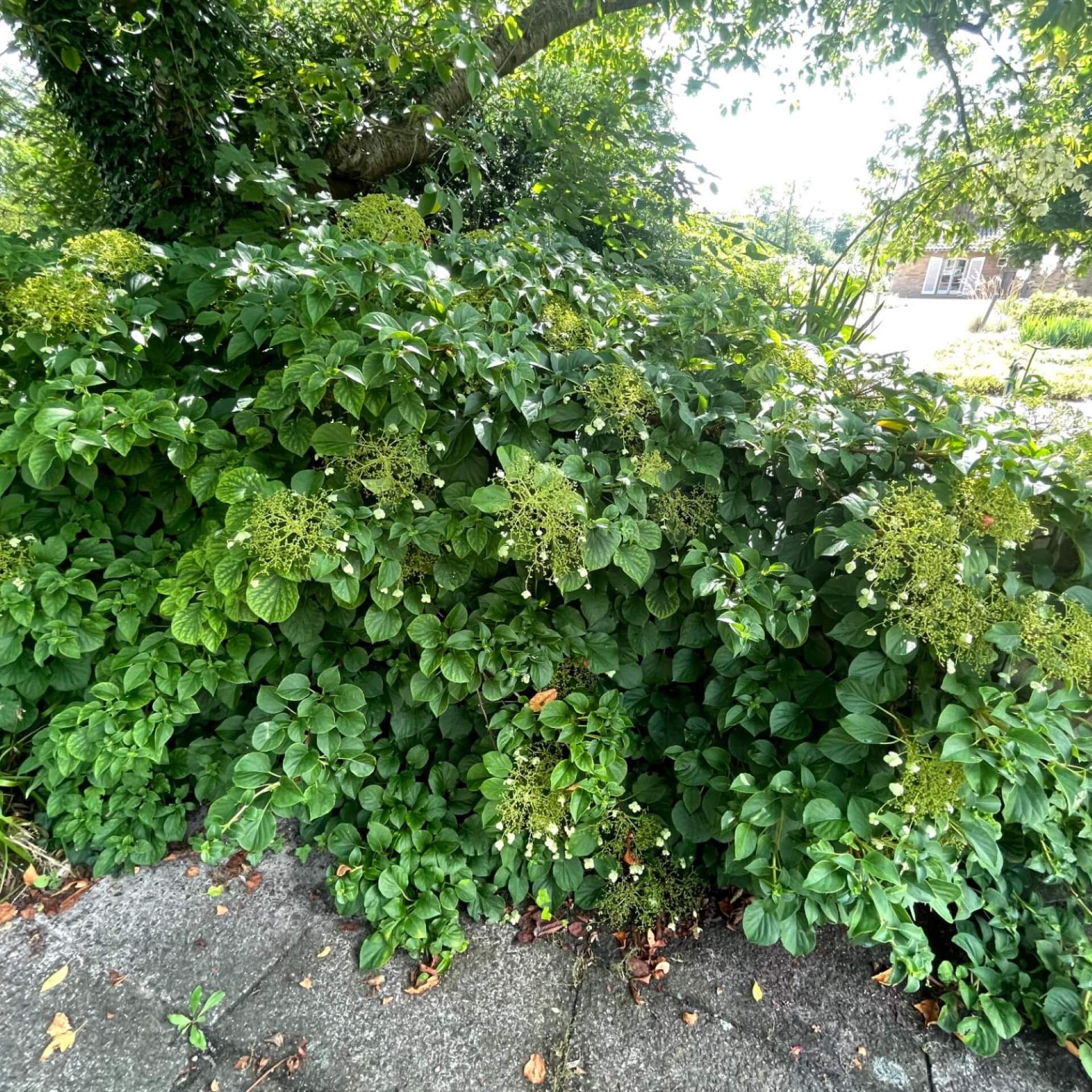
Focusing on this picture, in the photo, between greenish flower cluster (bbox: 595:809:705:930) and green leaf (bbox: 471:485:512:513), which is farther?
greenish flower cluster (bbox: 595:809:705:930)

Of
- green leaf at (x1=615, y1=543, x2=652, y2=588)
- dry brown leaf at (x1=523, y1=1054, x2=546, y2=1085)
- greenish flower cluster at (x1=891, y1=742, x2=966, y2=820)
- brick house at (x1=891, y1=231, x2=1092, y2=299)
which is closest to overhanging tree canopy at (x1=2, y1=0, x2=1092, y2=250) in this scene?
green leaf at (x1=615, y1=543, x2=652, y2=588)

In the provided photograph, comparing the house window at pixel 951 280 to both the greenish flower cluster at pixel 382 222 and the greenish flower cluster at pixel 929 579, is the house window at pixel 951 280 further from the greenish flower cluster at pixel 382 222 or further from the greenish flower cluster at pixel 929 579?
the greenish flower cluster at pixel 929 579

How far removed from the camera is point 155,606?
166cm

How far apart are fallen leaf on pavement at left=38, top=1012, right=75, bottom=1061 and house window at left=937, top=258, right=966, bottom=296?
25.6m

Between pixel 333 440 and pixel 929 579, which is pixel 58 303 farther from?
pixel 929 579

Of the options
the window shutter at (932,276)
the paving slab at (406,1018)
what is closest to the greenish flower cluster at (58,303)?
the paving slab at (406,1018)

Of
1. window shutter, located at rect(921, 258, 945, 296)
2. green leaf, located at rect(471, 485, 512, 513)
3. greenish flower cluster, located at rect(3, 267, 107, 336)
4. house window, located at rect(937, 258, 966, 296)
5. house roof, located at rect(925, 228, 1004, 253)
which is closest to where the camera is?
green leaf, located at rect(471, 485, 512, 513)

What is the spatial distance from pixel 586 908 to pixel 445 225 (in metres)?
3.40

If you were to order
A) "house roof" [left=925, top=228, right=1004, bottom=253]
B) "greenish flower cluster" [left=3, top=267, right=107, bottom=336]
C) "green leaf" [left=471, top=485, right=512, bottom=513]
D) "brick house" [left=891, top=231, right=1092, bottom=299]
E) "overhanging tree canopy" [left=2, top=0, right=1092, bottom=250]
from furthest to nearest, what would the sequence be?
"brick house" [left=891, top=231, right=1092, bottom=299]
"house roof" [left=925, top=228, right=1004, bottom=253]
"overhanging tree canopy" [left=2, top=0, right=1092, bottom=250]
"greenish flower cluster" [left=3, top=267, right=107, bottom=336]
"green leaf" [left=471, top=485, right=512, bottom=513]

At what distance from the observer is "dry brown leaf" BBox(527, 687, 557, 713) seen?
158 centimetres

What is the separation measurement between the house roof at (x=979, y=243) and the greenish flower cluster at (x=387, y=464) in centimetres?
468

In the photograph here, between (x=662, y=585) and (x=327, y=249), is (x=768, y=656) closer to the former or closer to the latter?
(x=662, y=585)

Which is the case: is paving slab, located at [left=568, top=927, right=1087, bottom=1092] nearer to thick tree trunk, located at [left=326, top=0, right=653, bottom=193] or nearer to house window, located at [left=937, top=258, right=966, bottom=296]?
thick tree trunk, located at [left=326, top=0, right=653, bottom=193]

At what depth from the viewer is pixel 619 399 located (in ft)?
4.47
